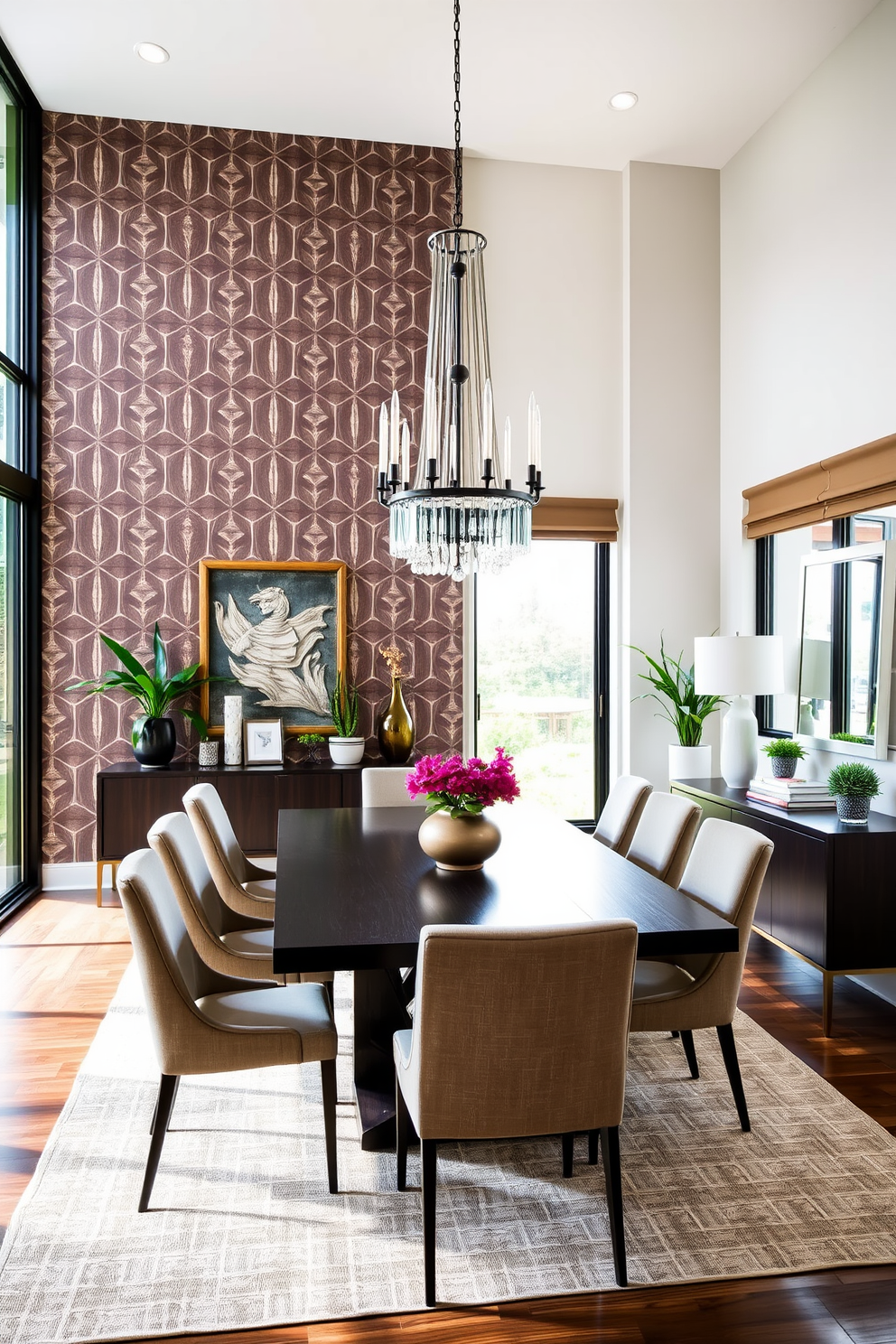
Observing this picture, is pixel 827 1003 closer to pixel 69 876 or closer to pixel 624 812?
pixel 624 812

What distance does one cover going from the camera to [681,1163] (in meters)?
2.29

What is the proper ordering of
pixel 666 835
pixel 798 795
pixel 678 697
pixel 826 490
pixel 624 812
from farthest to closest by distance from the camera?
1. pixel 678 697
2. pixel 826 490
3. pixel 798 795
4. pixel 624 812
5. pixel 666 835

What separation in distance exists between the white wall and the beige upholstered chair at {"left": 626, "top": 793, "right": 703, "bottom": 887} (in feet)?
3.88

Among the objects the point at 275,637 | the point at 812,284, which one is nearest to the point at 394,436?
the point at 275,637

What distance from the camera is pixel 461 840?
2527mm

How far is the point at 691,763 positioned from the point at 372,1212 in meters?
3.12

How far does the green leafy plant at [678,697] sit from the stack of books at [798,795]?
87 centimetres

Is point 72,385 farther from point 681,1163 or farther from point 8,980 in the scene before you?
point 681,1163

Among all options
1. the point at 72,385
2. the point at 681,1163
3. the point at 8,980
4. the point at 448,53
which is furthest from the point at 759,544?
the point at 8,980

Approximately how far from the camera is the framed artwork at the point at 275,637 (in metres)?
4.93

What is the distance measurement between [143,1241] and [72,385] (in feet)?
13.7

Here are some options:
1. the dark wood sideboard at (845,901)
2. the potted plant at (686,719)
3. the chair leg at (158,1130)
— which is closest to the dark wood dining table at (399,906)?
the chair leg at (158,1130)

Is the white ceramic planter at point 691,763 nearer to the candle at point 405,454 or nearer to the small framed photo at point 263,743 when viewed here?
the small framed photo at point 263,743

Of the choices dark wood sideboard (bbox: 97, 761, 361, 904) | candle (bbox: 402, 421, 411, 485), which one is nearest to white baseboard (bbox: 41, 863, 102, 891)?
dark wood sideboard (bbox: 97, 761, 361, 904)
